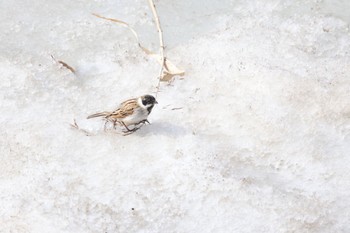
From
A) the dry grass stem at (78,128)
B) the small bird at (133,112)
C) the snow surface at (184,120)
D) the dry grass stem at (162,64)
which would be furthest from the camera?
the dry grass stem at (162,64)

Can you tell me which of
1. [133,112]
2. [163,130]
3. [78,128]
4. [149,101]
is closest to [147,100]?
[149,101]

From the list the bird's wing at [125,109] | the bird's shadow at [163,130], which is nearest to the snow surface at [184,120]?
the bird's shadow at [163,130]

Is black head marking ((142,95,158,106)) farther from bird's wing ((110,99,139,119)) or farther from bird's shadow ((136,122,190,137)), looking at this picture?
bird's shadow ((136,122,190,137))

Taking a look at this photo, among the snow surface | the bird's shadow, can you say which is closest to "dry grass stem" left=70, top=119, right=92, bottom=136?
the snow surface

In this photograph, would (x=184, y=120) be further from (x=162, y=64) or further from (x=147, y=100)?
(x=162, y=64)

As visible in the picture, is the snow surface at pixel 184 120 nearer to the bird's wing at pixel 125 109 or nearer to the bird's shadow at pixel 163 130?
the bird's shadow at pixel 163 130

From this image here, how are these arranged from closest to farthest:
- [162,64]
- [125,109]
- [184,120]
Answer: [125,109]
[184,120]
[162,64]

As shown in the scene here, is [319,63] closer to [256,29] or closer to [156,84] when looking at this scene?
[256,29]
